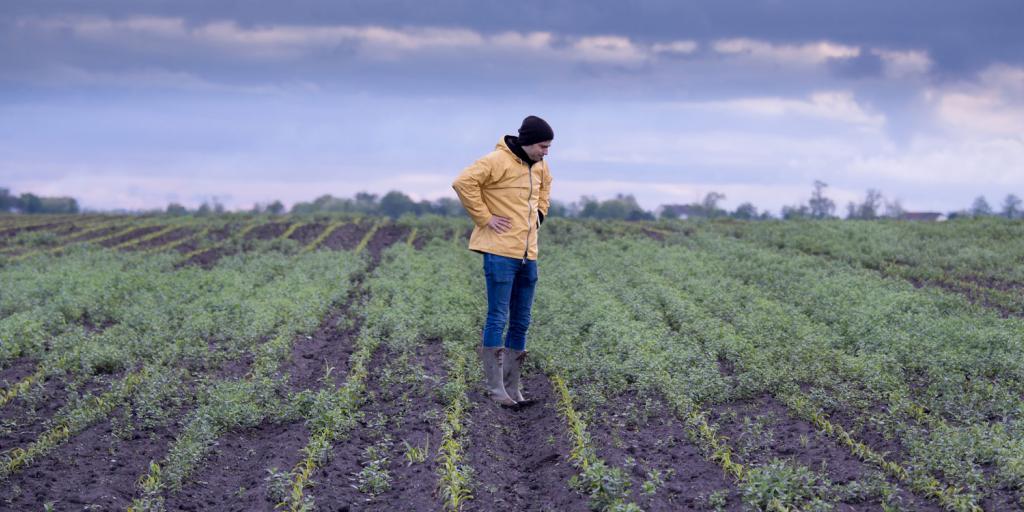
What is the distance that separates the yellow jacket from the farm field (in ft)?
4.92

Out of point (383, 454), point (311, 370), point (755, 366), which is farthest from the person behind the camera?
point (311, 370)

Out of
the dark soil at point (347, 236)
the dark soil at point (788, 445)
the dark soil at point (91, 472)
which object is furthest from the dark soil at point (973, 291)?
the dark soil at point (347, 236)

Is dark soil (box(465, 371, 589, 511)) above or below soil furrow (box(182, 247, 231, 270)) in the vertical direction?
below

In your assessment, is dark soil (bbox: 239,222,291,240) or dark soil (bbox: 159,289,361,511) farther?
dark soil (bbox: 239,222,291,240)

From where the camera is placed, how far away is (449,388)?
892 cm

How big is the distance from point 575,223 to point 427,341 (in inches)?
819

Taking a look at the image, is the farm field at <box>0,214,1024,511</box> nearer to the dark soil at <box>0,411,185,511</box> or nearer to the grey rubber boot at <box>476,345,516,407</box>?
the dark soil at <box>0,411,185,511</box>

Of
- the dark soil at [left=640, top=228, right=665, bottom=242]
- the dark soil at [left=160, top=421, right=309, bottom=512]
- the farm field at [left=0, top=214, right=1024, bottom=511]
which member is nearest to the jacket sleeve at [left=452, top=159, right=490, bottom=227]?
the farm field at [left=0, top=214, right=1024, bottom=511]

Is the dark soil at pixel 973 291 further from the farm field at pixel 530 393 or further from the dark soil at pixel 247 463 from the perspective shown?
the dark soil at pixel 247 463

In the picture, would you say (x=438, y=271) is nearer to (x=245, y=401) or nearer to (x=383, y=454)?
(x=245, y=401)

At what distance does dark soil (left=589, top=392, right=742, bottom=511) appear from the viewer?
6395 mm

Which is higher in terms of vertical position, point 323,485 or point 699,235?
point 699,235

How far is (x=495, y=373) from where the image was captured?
913cm

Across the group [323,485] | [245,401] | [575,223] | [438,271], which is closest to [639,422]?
[323,485]
